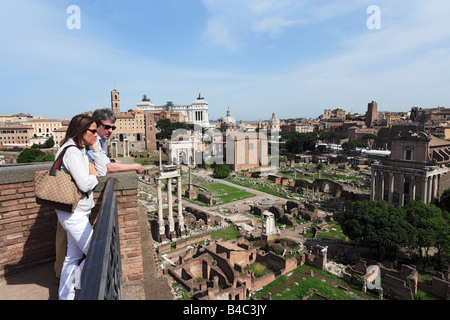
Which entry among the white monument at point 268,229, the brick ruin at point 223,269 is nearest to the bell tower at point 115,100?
the white monument at point 268,229

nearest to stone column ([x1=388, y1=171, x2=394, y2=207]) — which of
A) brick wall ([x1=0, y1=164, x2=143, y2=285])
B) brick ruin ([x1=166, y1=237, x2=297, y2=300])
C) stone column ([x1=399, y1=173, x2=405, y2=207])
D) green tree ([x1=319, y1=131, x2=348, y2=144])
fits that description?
stone column ([x1=399, y1=173, x2=405, y2=207])

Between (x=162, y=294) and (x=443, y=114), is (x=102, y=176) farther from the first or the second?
(x=443, y=114)

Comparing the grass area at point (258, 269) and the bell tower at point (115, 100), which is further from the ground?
the bell tower at point (115, 100)

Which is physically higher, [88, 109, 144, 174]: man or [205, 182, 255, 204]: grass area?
[88, 109, 144, 174]: man

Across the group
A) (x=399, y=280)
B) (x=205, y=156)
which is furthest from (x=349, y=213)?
(x=205, y=156)

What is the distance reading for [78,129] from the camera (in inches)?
148

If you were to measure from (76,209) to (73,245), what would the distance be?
50 cm

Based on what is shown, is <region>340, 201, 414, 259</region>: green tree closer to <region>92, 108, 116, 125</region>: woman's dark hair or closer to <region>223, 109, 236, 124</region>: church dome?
<region>92, 108, 116, 125</region>: woman's dark hair

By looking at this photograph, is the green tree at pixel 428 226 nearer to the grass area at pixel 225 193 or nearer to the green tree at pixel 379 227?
the green tree at pixel 379 227

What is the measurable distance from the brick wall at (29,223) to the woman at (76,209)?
89 cm

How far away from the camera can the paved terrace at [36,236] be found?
4469mm

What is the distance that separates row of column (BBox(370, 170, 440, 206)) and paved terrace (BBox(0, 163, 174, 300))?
3030 cm

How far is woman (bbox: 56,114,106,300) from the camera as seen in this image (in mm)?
3463

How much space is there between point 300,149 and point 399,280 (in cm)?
6055
